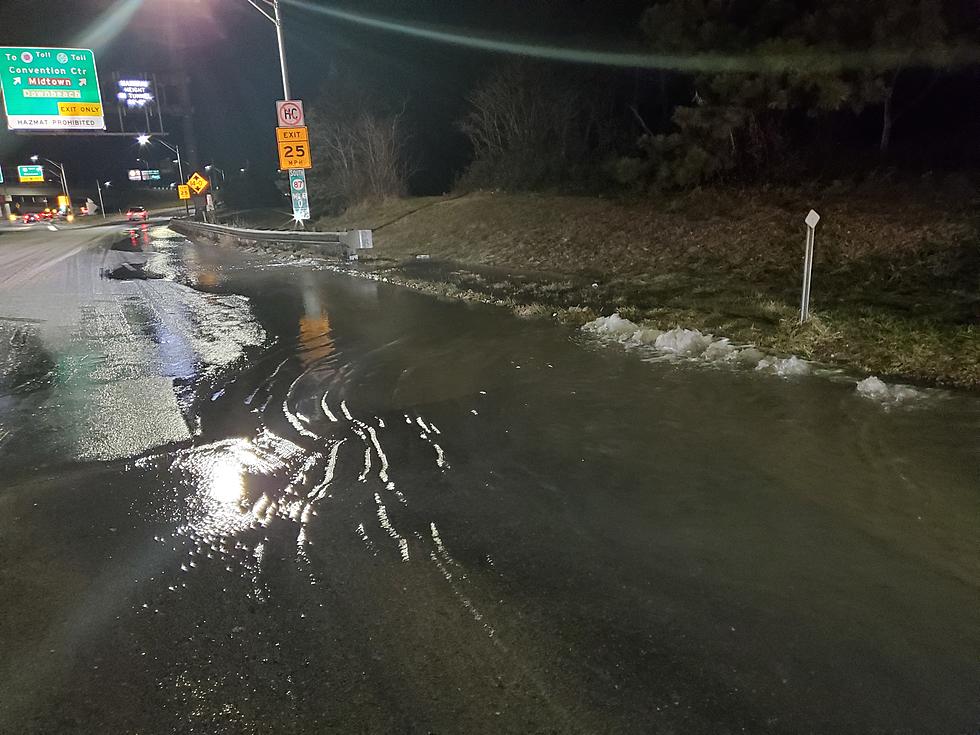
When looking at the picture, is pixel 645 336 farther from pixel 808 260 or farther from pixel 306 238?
pixel 306 238

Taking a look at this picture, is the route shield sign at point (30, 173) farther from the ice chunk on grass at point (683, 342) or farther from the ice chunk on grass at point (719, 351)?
the ice chunk on grass at point (719, 351)

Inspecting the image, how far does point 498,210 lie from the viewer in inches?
954

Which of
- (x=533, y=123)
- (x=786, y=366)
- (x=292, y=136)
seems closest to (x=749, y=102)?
A: (x=786, y=366)

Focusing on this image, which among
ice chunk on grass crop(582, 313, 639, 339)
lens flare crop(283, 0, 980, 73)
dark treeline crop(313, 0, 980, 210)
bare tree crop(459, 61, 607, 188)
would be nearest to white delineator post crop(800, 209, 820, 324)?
ice chunk on grass crop(582, 313, 639, 339)

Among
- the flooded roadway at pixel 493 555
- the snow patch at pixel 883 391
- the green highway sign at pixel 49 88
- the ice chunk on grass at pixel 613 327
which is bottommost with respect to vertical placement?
the flooded roadway at pixel 493 555

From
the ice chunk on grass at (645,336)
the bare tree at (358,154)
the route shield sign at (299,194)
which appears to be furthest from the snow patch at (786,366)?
the bare tree at (358,154)

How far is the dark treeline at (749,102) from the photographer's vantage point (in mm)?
13852

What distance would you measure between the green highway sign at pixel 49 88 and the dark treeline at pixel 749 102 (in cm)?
1690

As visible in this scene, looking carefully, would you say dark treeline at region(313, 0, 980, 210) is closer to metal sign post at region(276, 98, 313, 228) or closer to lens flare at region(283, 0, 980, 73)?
lens flare at region(283, 0, 980, 73)

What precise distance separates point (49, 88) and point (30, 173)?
78.3 metres

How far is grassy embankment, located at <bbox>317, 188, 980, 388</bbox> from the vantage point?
339 inches

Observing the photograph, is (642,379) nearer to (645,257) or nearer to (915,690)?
(915,690)

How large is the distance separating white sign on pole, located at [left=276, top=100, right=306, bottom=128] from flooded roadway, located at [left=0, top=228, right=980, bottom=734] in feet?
59.1

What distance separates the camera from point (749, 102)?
1616 centimetres
